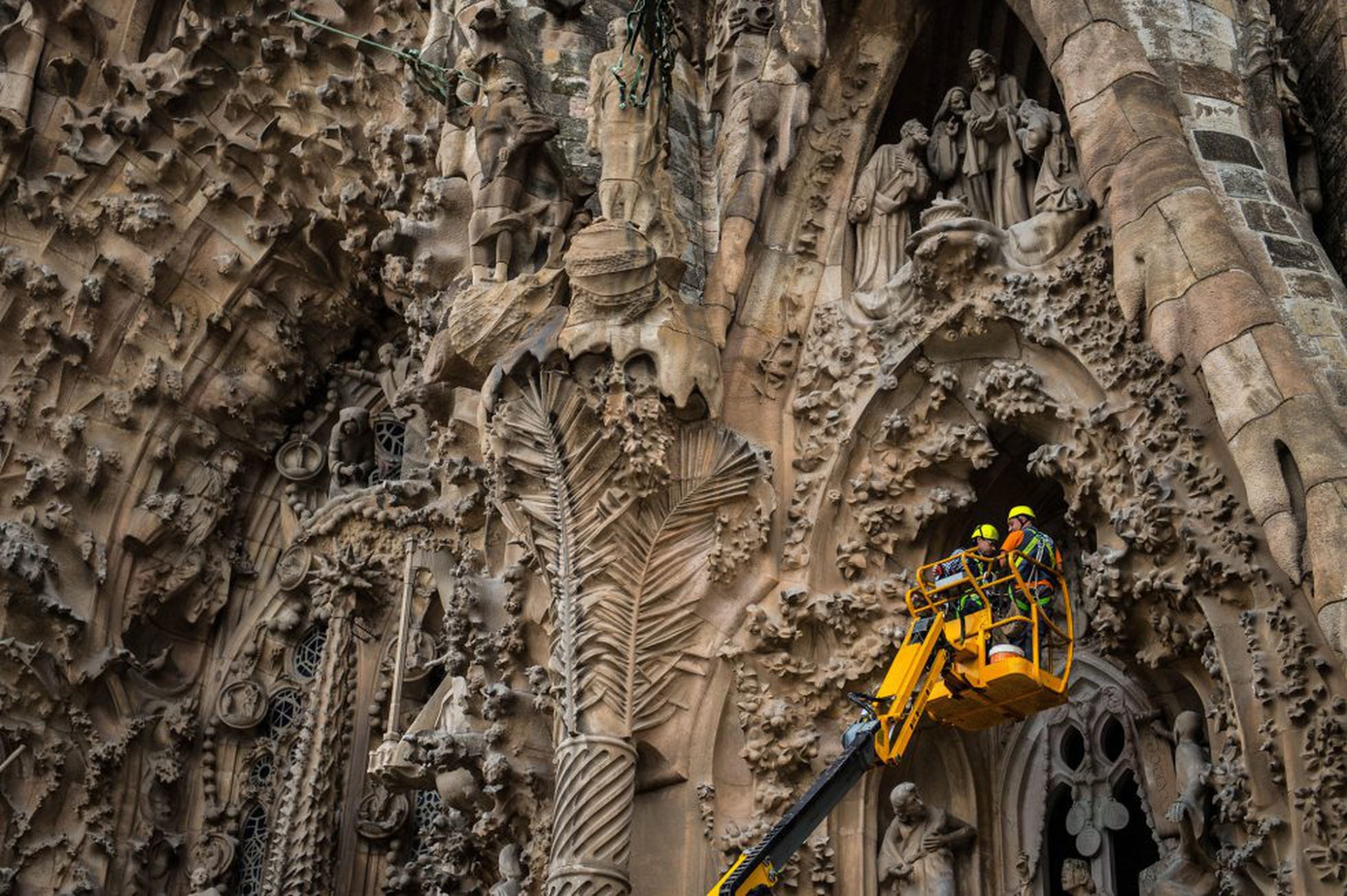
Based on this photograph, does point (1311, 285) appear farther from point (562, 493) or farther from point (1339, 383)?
point (562, 493)

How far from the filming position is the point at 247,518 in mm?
14094

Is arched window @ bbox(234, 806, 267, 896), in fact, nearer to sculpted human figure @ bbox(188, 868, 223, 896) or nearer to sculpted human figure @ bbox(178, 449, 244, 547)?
sculpted human figure @ bbox(188, 868, 223, 896)

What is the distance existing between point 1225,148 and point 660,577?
3002 millimetres

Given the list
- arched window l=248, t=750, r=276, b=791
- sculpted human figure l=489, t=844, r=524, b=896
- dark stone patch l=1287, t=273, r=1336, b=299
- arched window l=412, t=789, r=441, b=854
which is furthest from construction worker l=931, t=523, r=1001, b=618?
arched window l=248, t=750, r=276, b=791

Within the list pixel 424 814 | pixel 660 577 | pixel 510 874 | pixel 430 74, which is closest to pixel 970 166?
pixel 660 577

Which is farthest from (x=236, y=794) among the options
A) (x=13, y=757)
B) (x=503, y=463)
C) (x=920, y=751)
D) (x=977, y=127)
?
(x=977, y=127)

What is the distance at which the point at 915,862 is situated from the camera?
899cm

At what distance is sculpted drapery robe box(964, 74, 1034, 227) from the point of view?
31.7 ft

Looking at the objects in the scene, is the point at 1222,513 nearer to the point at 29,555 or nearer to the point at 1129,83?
the point at 1129,83

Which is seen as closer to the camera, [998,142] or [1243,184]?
[1243,184]

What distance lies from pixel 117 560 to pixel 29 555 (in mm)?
655

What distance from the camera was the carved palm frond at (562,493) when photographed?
30.5ft

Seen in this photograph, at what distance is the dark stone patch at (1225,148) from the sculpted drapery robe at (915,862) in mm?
2994

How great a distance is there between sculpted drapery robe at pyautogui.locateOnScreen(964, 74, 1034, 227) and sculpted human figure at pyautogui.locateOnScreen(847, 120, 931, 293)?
317 mm
